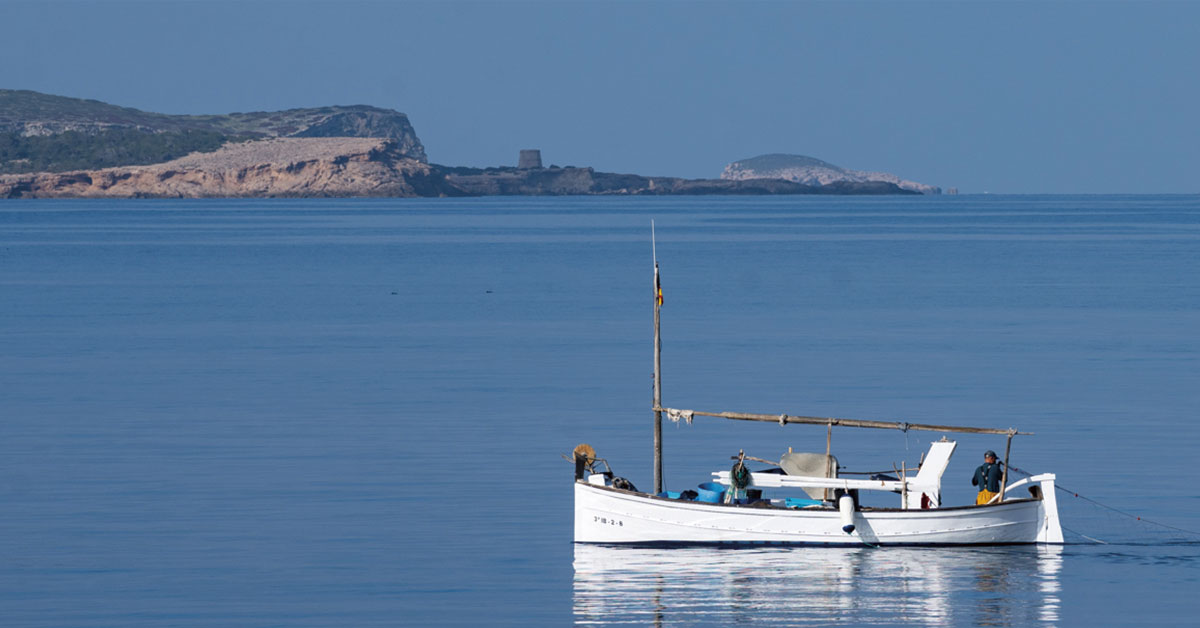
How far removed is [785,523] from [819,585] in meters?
2.94

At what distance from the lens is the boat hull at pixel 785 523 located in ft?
113

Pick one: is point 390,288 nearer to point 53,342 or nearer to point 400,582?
point 53,342

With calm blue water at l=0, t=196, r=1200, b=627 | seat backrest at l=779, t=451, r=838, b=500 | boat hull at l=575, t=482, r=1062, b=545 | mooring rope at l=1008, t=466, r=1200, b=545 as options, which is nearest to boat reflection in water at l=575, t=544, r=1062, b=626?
calm blue water at l=0, t=196, r=1200, b=627

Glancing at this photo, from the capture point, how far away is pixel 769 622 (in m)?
29.2

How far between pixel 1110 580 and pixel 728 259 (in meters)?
119

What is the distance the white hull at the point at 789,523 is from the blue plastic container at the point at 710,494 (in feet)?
2.78

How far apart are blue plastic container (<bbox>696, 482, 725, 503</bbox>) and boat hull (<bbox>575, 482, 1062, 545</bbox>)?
836 millimetres

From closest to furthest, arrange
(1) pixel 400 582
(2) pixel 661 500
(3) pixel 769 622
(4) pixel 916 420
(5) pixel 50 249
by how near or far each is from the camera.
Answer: (3) pixel 769 622 < (1) pixel 400 582 < (2) pixel 661 500 < (4) pixel 916 420 < (5) pixel 50 249

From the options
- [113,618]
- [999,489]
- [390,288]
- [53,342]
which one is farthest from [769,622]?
[390,288]

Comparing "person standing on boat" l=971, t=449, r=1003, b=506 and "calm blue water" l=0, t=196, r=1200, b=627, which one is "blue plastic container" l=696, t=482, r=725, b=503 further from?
"person standing on boat" l=971, t=449, r=1003, b=506

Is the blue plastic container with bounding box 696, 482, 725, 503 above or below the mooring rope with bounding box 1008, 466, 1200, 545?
above

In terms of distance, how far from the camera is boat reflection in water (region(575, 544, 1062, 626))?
2970 centimetres

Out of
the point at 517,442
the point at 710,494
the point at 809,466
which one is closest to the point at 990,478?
the point at 809,466

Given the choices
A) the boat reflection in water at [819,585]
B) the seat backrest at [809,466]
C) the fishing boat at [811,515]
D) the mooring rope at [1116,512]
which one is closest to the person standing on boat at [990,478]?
the fishing boat at [811,515]
